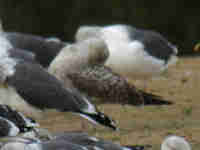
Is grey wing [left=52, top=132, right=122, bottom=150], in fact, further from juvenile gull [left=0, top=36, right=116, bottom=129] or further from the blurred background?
the blurred background

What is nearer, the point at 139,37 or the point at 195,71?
the point at 139,37

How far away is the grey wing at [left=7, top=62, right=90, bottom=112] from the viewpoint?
6077mm

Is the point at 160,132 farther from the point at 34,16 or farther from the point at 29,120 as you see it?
the point at 34,16

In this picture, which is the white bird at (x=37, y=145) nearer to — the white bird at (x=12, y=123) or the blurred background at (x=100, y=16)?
the white bird at (x=12, y=123)

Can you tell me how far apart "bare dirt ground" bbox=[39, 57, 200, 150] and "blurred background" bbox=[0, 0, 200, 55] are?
9494 mm

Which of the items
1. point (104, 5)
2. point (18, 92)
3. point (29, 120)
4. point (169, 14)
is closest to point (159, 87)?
point (18, 92)

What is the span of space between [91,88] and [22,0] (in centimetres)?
1537

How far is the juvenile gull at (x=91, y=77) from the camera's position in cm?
723

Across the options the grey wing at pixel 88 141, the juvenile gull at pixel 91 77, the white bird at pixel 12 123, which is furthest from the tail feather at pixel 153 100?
the grey wing at pixel 88 141

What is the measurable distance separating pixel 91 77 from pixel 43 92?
1184 millimetres

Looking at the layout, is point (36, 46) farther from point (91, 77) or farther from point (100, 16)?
point (100, 16)

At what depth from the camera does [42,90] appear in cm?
618

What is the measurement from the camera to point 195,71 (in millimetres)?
10648

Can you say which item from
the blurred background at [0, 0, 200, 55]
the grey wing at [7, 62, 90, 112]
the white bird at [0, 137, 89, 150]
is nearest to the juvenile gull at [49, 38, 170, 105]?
the grey wing at [7, 62, 90, 112]
